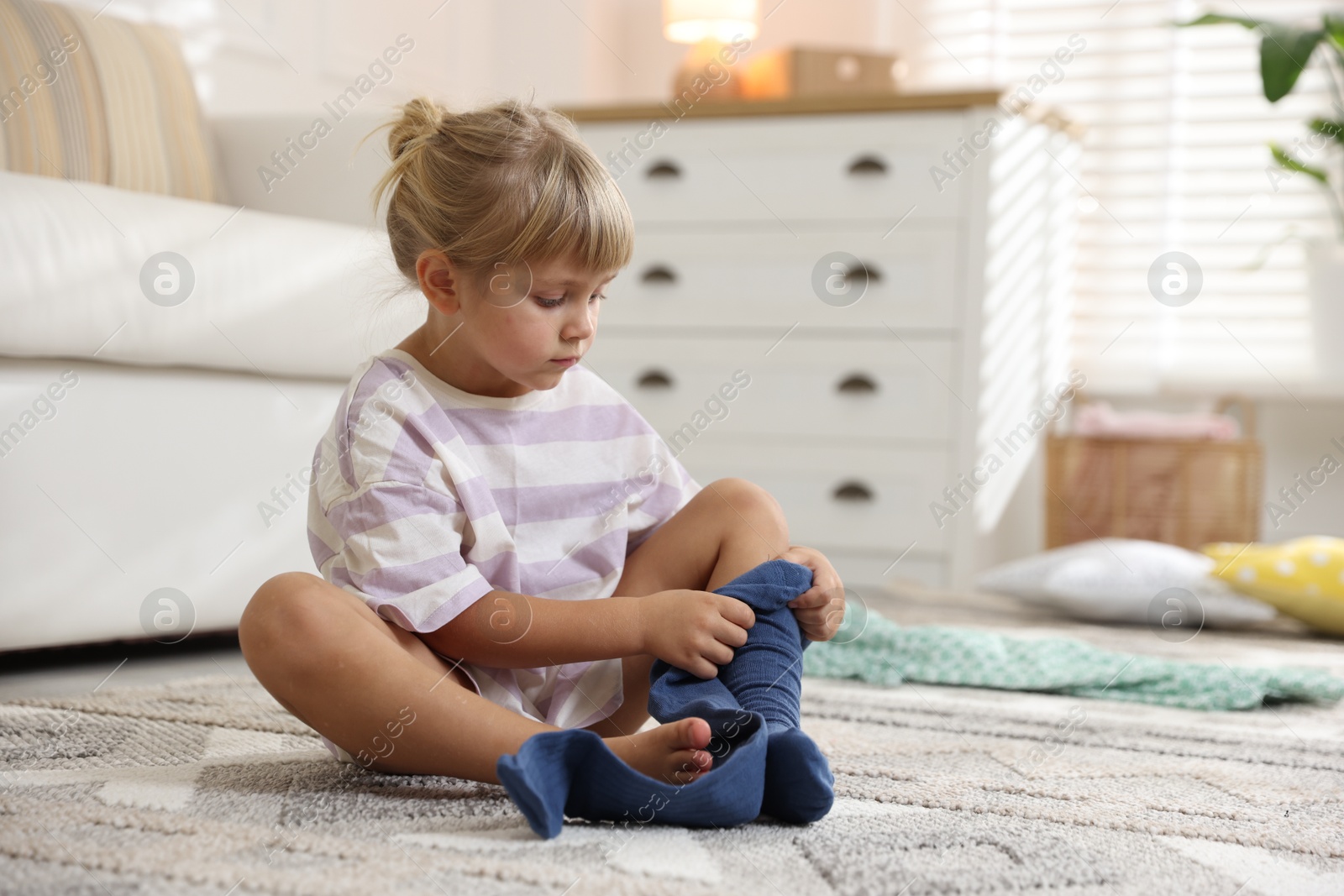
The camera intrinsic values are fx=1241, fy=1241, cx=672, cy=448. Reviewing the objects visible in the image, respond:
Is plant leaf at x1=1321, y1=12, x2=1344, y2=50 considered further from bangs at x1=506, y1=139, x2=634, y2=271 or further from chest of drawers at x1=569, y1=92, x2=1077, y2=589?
bangs at x1=506, y1=139, x2=634, y2=271

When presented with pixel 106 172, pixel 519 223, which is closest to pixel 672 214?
pixel 106 172

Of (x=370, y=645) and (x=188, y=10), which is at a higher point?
(x=188, y=10)

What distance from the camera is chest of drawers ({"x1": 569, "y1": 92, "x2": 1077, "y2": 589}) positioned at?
1928 millimetres

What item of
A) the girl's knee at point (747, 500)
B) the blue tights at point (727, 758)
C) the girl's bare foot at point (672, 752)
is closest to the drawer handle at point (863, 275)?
the girl's knee at point (747, 500)

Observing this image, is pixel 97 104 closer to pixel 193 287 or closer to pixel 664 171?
pixel 193 287

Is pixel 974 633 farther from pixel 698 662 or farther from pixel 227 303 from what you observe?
pixel 227 303

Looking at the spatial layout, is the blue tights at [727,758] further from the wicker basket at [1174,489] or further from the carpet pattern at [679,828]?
the wicker basket at [1174,489]

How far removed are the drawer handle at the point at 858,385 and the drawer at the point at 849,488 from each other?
0.09 meters

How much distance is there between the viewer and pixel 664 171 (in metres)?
2.12

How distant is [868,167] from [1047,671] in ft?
3.40

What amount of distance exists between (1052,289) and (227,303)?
1571 millimetres

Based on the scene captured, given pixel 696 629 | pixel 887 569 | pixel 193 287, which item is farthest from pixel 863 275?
pixel 696 629

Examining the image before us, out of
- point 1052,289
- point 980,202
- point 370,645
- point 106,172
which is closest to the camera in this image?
point 370,645

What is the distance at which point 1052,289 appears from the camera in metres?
2.29
